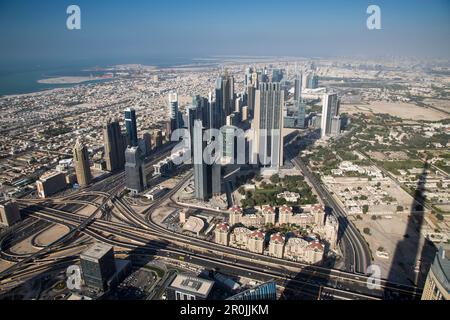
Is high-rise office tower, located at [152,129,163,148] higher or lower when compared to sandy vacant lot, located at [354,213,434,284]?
higher

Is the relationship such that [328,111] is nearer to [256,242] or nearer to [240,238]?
[240,238]

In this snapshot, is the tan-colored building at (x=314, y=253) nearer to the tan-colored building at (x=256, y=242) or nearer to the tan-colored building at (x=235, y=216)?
the tan-colored building at (x=256, y=242)

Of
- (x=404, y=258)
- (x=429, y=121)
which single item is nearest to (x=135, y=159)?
(x=404, y=258)

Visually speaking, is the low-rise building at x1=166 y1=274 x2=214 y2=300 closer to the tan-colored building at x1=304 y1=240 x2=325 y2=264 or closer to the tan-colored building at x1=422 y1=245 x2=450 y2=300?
the tan-colored building at x1=304 y1=240 x2=325 y2=264

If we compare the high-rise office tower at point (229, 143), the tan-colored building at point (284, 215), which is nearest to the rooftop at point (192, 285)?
the tan-colored building at point (284, 215)

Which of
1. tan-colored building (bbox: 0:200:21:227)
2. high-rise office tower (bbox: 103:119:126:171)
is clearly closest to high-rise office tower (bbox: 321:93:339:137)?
high-rise office tower (bbox: 103:119:126:171)
